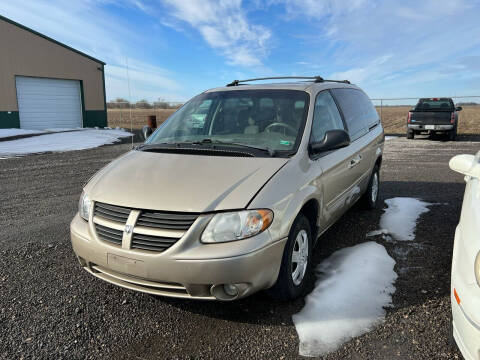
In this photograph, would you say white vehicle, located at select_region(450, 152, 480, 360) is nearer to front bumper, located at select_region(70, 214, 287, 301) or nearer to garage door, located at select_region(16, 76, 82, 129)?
front bumper, located at select_region(70, 214, 287, 301)

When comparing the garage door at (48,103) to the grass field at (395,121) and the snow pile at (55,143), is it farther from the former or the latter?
the grass field at (395,121)

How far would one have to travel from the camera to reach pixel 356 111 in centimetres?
492

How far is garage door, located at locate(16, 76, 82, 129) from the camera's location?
18.8m

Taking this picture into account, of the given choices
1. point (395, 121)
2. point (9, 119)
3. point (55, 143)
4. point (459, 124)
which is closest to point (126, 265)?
point (55, 143)

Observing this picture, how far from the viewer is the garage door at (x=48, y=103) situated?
1883 centimetres

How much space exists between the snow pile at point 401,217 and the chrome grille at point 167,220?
286 centimetres

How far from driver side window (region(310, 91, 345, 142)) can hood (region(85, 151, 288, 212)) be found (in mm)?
708

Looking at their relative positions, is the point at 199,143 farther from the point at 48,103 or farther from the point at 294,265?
the point at 48,103

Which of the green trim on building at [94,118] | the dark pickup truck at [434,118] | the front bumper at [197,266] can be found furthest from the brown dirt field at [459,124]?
the front bumper at [197,266]

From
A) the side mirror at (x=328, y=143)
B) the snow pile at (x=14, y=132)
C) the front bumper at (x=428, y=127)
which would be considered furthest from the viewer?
the snow pile at (x=14, y=132)

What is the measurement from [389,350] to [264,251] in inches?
41.4

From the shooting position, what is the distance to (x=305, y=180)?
9.95 feet

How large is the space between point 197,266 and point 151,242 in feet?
1.19

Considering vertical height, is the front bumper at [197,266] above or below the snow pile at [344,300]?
above
